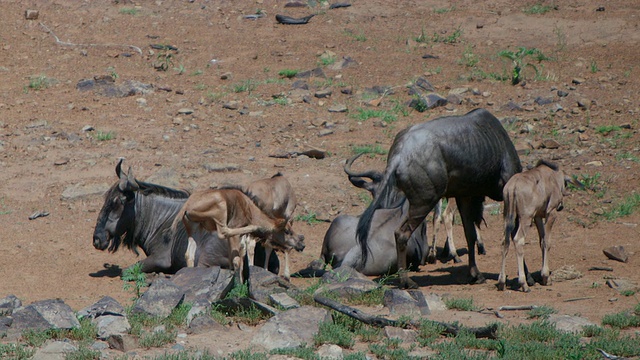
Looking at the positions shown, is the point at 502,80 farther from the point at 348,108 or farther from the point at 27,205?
the point at 27,205

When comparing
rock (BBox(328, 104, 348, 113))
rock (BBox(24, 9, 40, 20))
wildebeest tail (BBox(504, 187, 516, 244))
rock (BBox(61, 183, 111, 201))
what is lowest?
rock (BBox(61, 183, 111, 201))

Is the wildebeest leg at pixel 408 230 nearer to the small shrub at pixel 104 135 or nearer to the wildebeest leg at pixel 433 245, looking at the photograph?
the wildebeest leg at pixel 433 245

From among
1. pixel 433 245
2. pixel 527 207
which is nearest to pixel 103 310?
pixel 527 207

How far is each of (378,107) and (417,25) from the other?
190 inches

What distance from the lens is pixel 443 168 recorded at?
33.8 feet

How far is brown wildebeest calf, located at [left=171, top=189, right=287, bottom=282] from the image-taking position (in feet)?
33.9

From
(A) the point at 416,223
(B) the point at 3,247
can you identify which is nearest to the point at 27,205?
(B) the point at 3,247

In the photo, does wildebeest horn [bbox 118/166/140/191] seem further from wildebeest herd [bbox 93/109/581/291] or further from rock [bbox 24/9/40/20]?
rock [bbox 24/9/40/20]

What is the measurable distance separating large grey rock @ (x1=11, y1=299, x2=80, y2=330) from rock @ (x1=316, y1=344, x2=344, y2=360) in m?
2.13

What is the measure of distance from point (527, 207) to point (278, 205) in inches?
122

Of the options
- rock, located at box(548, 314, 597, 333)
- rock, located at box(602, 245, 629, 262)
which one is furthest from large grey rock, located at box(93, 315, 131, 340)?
rock, located at box(602, 245, 629, 262)

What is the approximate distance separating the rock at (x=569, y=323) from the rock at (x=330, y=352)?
2.06 m

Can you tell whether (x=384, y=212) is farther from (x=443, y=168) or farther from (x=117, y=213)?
(x=117, y=213)

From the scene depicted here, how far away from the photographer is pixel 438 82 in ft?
60.6
